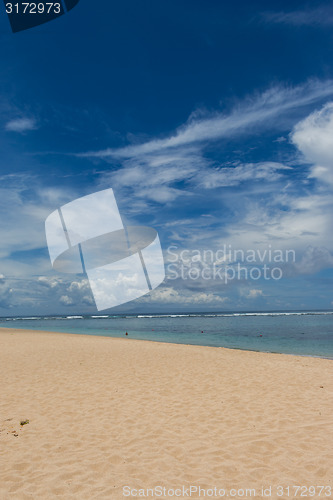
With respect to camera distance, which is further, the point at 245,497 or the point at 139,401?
the point at 139,401

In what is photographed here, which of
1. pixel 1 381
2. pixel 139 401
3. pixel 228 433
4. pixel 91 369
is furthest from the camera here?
pixel 91 369

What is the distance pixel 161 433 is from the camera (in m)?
6.90

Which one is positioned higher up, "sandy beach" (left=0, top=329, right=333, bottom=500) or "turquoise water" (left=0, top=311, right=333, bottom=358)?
"sandy beach" (left=0, top=329, right=333, bottom=500)

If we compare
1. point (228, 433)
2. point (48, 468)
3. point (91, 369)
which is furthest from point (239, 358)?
point (48, 468)

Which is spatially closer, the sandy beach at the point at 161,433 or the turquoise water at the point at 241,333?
the sandy beach at the point at 161,433

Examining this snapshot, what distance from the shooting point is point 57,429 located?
7.10 m

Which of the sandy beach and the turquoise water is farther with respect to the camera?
the turquoise water

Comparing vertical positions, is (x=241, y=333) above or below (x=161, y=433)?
below

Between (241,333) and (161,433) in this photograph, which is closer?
(161,433)

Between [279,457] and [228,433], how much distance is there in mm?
1388

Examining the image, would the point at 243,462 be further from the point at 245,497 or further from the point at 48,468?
the point at 48,468

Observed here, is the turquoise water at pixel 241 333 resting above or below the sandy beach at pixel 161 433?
below

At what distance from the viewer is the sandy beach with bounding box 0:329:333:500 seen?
5.01m

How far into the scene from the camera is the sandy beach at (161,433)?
5.01m
